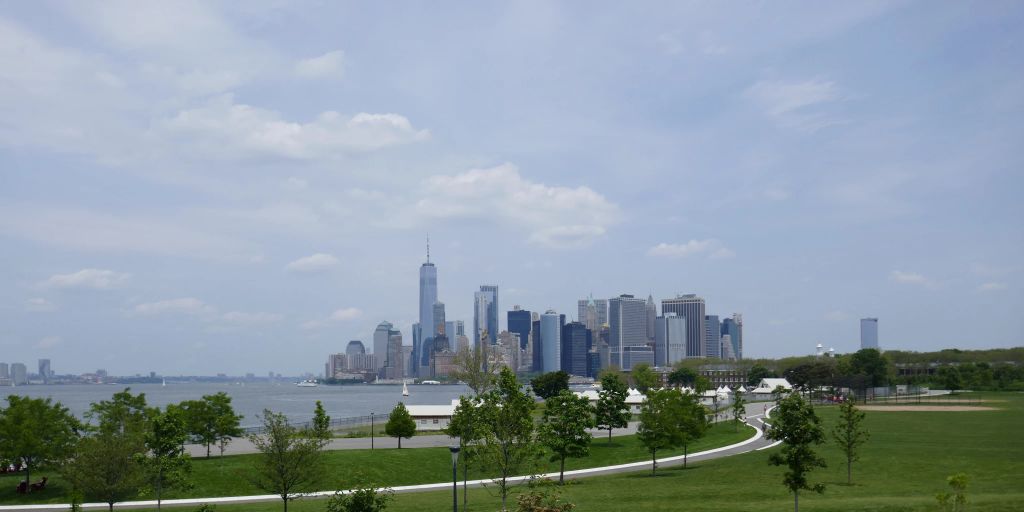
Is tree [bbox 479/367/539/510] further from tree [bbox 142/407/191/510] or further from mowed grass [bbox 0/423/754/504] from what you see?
tree [bbox 142/407/191/510]

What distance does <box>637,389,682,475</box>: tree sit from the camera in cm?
5347

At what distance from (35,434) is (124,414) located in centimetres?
483

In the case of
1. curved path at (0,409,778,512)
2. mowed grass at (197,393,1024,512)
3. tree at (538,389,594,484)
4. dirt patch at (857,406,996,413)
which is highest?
tree at (538,389,594,484)

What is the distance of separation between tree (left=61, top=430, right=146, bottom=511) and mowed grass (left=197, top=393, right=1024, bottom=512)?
15.9 feet

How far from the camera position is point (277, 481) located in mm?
37000

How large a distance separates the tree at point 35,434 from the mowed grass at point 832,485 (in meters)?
15.5

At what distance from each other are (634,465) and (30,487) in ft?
124

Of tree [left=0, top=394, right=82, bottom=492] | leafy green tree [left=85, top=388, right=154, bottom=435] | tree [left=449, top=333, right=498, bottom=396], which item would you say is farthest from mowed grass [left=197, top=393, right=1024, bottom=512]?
tree [left=449, top=333, right=498, bottom=396]

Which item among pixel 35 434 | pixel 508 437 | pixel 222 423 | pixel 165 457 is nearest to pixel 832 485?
pixel 508 437

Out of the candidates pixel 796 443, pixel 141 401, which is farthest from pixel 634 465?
pixel 141 401

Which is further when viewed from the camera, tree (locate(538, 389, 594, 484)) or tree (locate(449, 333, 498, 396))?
tree (locate(449, 333, 498, 396))

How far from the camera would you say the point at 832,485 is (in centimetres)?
4172

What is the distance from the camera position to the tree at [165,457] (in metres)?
40.6

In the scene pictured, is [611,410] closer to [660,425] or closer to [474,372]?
[660,425]
